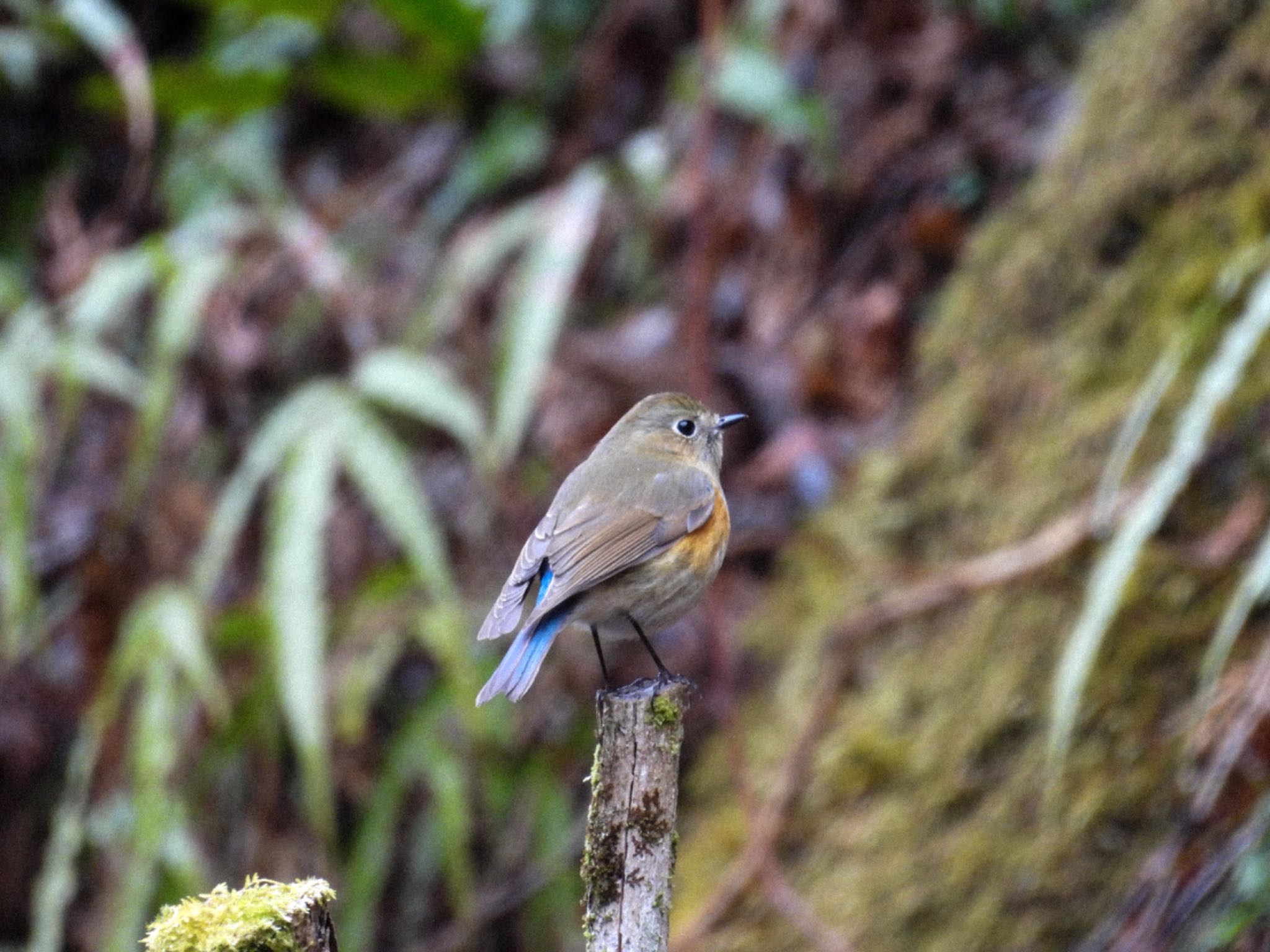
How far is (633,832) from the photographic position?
5.68ft

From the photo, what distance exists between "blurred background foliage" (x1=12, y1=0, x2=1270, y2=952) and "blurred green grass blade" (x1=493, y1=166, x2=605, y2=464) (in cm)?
2

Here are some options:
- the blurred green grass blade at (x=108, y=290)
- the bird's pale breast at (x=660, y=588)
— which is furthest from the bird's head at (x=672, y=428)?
the blurred green grass blade at (x=108, y=290)

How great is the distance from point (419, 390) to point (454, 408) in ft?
0.40

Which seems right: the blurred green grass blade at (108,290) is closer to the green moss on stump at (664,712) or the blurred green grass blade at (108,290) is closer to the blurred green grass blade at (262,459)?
the blurred green grass blade at (262,459)

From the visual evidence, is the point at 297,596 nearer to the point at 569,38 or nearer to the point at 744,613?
the point at 744,613

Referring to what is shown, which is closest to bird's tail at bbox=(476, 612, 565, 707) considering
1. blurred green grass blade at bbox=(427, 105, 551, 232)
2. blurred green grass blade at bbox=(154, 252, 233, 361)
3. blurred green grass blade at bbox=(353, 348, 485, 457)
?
blurred green grass blade at bbox=(353, 348, 485, 457)

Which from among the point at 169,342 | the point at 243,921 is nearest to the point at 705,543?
the point at 243,921

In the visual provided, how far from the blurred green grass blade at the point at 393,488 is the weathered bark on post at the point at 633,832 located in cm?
182

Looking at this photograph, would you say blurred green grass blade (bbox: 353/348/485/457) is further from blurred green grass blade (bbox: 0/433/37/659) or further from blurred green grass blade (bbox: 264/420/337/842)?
blurred green grass blade (bbox: 0/433/37/659)

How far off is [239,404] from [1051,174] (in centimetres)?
265

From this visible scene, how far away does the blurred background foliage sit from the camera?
375cm

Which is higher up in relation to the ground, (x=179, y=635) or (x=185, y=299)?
(x=185, y=299)

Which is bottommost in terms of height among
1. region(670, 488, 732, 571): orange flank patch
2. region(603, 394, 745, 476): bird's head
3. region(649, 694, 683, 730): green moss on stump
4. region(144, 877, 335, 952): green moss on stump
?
Result: region(144, 877, 335, 952): green moss on stump

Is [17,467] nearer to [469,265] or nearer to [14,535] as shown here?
[14,535]
